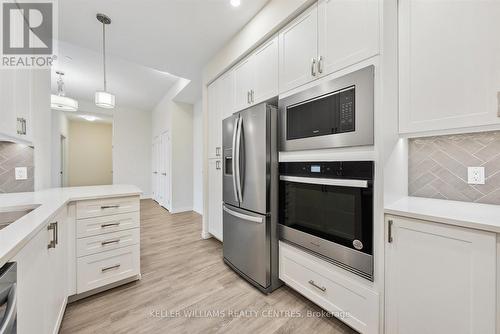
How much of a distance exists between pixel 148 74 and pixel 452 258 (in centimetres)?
478

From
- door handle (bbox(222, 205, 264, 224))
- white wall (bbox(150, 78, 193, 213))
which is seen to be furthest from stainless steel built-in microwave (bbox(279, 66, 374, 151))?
white wall (bbox(150, 78, 193, 213))

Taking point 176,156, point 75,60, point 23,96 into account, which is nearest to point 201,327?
point 23,96

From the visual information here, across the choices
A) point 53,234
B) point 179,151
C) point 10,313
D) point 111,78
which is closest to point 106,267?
point 53,234

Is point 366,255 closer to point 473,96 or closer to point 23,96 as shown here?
point 473,96

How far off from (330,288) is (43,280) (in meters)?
1.76

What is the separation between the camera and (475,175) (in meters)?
1.28

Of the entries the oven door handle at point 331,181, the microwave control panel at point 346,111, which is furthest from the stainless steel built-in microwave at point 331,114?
the oven door handle at point 331,181

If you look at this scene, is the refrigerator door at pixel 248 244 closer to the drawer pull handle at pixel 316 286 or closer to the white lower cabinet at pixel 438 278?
the drawer pull handle at pixel 316 286

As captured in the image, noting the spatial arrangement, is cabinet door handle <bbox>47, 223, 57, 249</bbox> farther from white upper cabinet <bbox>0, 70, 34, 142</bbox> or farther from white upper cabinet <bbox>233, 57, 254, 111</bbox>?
white upper cabinet <bbox>233, 57, 254, 111</bbox>

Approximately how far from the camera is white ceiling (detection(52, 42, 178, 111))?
3193 millimetres

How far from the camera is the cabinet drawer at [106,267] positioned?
5.44 feet

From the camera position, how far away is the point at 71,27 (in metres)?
2.27

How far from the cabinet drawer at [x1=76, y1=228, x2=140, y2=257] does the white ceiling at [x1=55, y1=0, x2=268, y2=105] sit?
7.30 feet

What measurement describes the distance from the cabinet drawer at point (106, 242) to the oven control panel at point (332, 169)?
5.18 ft
